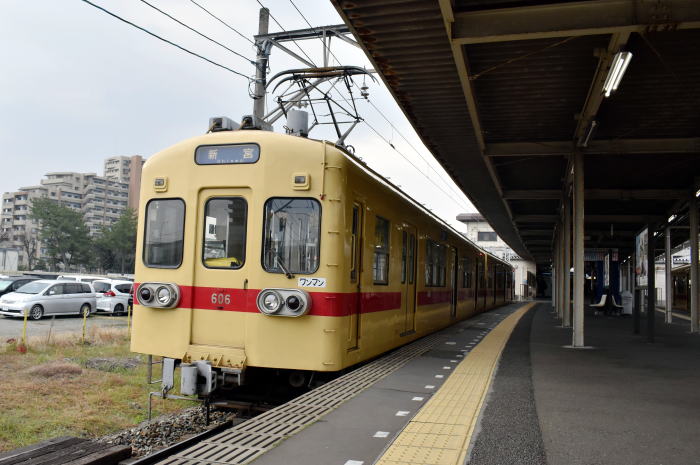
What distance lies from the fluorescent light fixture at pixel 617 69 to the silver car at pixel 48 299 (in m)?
15.5

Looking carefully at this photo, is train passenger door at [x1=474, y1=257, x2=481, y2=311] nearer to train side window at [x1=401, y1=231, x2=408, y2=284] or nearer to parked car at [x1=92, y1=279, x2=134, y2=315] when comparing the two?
Answer: train side window at [x1=401, y1=231, x2=408, y2=284]

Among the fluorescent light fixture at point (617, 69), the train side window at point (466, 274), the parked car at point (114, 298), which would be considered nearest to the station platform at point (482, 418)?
the fluorescent light fixture at point (617, 69)

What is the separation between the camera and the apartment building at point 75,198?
92.8 meters

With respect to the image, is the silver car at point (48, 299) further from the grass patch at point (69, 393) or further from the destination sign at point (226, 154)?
the destination sign at point (226, 154)

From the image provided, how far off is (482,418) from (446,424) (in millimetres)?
504

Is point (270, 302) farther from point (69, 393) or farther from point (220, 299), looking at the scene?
point (69, 393)

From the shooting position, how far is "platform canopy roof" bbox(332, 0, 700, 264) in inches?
291

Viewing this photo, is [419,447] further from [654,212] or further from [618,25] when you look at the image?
[654,212]

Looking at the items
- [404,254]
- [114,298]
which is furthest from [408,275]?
[114,298]

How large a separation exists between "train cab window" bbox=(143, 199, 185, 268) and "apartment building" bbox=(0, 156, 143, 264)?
88.7 metres

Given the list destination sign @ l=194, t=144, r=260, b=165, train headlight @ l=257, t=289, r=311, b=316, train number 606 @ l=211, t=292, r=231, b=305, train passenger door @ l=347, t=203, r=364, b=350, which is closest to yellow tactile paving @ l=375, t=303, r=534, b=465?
train passenger door @ l=347, t=203, r=364, b=350

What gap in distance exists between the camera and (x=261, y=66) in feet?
44.6

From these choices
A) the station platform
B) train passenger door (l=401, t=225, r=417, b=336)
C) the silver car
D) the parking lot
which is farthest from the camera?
the silver car

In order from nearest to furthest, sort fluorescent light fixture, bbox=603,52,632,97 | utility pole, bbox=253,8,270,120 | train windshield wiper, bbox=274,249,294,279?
train windshield wiper, bbox=274,249,294,279, fluorescent light fixture, bbox=603,52,632,97, utility pole, bbox=253,8,270,120
